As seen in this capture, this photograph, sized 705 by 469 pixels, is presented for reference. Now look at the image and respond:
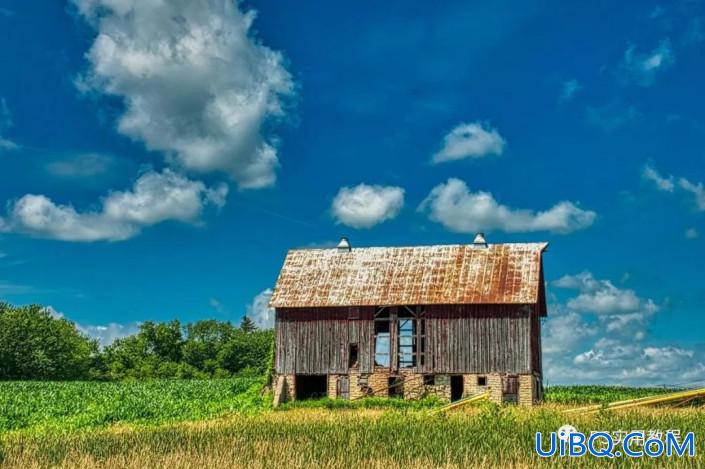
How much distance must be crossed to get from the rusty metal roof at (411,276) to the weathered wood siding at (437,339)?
586mm

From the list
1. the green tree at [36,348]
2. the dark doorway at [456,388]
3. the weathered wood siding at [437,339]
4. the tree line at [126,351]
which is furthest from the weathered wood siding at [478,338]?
the green tree at [36,348]

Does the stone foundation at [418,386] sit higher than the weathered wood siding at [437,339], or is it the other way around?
the weathered wood siding at [437,339]

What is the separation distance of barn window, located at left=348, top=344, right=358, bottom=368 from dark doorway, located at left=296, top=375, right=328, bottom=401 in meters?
2.39

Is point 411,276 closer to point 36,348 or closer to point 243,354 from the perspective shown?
point 36,348

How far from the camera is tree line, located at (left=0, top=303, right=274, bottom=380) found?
259 ft

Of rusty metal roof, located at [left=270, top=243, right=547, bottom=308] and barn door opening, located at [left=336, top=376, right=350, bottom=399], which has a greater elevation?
rusty metal roof, located at [left=270, top=243, right=547, bottom=308]

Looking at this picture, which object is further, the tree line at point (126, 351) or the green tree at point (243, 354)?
the green tree at point (243, 354)

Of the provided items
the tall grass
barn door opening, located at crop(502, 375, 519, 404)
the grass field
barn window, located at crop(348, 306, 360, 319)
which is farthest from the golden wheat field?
barn window, located at crop(348, 306, 360, 319)

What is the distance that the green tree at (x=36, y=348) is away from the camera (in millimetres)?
78312

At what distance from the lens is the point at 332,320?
4212cm

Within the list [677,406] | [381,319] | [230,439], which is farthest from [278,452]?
[381,319]

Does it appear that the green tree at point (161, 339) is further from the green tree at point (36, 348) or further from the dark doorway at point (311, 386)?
the dark doorway at point (311, 386)

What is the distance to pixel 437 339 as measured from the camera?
40.5 meters

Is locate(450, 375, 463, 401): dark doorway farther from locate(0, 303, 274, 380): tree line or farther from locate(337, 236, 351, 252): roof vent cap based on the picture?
locate(0, 303, 274, 380): tree line
